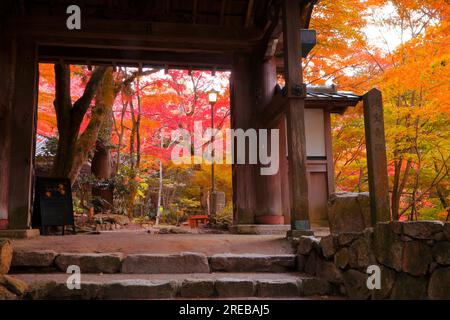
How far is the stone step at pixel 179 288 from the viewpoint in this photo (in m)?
3.93

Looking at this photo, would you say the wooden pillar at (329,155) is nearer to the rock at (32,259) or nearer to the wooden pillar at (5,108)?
the rock at (32,259)

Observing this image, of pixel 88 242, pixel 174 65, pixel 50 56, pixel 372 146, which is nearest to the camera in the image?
pixel 372 146

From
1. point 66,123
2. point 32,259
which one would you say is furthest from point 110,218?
point 32,259

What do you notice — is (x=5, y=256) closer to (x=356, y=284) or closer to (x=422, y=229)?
(x=356, y=284)

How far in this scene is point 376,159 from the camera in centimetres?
411

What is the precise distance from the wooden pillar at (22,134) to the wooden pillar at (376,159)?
6.00m

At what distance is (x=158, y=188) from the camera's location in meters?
20.0

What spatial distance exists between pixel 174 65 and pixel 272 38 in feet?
8.10

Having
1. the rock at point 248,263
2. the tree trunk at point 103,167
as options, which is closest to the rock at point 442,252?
the rock at point 248,263

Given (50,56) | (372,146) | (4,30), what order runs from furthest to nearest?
(50,56)
(4,30)
(372,146)

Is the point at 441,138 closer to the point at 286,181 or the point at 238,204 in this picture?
the point at 286,181

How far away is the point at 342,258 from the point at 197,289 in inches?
63.0

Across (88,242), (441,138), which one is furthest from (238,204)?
(441,138)

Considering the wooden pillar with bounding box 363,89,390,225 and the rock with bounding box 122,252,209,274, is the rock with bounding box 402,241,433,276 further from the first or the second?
the rock with bounding box 122,252,209,274
